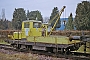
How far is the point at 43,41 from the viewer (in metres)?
14.2

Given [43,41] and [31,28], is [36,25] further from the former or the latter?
[43,41]

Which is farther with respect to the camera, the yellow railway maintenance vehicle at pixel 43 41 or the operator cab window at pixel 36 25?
the operator cab window at pixel 36 25

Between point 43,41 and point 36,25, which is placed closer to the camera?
point 43,41

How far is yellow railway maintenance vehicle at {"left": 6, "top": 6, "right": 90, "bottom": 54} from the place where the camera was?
12.5 metres

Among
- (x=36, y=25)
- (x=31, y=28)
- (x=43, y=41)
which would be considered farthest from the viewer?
(x=36, y=25)

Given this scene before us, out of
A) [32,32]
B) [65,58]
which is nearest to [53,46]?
[65,58]

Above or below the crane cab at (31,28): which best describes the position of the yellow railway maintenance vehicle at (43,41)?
below

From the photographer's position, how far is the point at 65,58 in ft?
39.7

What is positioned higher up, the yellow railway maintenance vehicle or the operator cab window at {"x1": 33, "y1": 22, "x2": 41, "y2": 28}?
the operator cab window at {"x1": 33, "y1": 22, "x2": 41, "y2": 28}

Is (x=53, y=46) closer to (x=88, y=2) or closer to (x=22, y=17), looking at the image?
(x=88, y=2)

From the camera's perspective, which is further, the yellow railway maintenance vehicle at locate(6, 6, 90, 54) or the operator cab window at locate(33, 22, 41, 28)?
the operator cab window at locate(33, 22, 41, 28)

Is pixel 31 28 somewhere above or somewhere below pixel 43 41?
above

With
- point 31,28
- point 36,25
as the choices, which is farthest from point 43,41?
point 36,25

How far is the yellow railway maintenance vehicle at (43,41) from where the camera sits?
41.2ft
